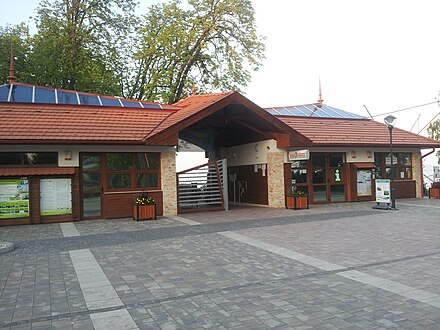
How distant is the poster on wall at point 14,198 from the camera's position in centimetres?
1378

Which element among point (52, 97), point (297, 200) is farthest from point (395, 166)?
point (52, 97)

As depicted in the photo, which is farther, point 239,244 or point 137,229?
point 137,229

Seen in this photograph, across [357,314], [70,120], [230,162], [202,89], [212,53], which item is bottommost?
[357,314]

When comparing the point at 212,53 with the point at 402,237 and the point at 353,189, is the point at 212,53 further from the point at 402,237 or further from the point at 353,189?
the point at 402,237

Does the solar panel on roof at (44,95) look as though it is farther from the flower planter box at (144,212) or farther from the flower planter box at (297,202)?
the flower planter box at (297,202)

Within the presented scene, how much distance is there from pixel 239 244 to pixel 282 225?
3.18 m

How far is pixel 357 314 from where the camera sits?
15.0 ft

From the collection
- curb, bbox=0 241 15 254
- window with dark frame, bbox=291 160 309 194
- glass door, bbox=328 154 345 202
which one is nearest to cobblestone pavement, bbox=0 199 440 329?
curb, bbox=0 241 15 254

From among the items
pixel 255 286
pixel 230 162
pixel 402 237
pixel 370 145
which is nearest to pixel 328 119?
pixel 370 145

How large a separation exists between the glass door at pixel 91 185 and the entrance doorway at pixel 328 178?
9660 mm

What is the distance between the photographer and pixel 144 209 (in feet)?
47.2

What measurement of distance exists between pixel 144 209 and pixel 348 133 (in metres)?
11.3

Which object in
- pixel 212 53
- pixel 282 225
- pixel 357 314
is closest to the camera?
pixel 357 314

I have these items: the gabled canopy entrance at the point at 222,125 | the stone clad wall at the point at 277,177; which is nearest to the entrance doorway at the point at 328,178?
the stone clad wall at the point at 277,177
